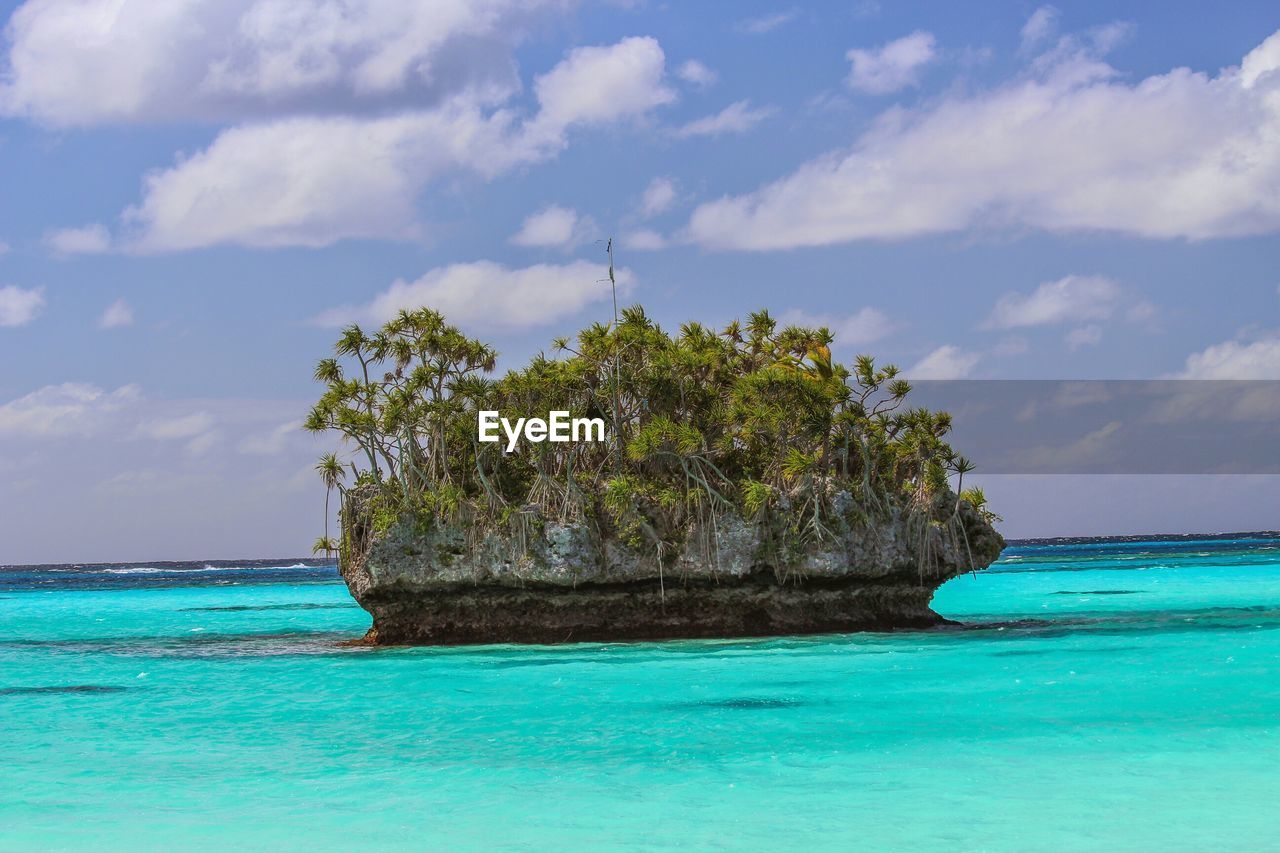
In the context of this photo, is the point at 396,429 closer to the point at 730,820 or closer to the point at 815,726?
the point at 815,726

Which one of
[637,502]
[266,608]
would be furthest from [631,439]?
[266,608]

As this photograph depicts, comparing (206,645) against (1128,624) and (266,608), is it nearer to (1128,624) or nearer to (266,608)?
(266,608)

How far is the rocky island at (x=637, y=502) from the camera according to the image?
22.7m

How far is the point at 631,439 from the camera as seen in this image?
24.0 m

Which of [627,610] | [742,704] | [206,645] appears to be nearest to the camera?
[742,704]

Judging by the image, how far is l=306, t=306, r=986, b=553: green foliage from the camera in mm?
22938

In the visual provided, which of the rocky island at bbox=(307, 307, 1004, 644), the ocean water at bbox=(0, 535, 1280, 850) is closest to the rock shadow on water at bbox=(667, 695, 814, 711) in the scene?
the ocean water at bbox=(0, 535, 1280, 850)

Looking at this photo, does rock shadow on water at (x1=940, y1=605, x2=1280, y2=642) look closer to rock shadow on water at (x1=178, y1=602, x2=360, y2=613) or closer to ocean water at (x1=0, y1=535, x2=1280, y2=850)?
ocean water at (x1=0, y1=535, x2=1280, y2=850)

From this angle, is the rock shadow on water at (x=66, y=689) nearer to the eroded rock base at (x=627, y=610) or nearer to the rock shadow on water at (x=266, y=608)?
the eroded rock base at (x=627, y=610)

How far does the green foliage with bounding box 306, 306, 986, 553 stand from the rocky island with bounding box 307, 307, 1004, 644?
40mm

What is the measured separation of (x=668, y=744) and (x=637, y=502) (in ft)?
31.2

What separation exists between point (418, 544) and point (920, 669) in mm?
9215

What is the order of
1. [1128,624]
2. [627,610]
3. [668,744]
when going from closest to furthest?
[668,744] → [627,610] → [1128,624]

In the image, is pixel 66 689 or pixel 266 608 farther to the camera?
pixel 266 608
